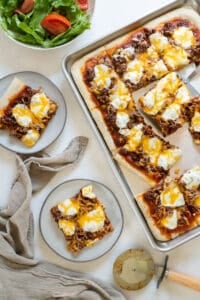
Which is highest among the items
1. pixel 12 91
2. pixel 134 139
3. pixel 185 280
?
pixel 12 91

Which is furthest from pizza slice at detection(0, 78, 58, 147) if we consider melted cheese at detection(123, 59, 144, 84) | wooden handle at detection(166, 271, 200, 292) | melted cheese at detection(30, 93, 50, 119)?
wooden handle at detection(166, 271, 200, 292)

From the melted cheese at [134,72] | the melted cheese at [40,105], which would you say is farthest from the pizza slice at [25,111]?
the melted cheese at [134,72]

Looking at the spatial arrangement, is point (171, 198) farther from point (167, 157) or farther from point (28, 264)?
point (28, 264)

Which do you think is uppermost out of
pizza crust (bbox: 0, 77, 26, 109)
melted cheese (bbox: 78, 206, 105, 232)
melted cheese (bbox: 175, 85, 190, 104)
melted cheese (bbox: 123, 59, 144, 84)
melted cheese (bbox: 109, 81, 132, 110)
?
pizza crust (bbox: 0, 77, 26, 109)

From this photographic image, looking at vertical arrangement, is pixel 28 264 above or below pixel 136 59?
below

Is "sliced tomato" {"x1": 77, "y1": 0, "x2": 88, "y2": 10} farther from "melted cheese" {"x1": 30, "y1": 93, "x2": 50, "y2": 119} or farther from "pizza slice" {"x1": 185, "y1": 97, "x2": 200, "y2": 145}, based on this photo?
"pizza slice" {"x1": 185, "y1": 97, "x2": 200, "y2": 145}

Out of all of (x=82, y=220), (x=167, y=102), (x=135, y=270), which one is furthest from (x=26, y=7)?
(x=135, y=270)
